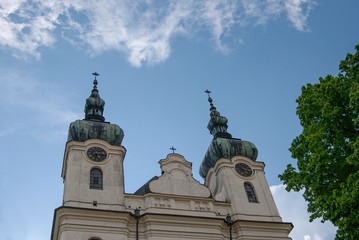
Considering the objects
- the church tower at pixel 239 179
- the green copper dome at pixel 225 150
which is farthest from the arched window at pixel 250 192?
the green copper dome at pixel 225 150

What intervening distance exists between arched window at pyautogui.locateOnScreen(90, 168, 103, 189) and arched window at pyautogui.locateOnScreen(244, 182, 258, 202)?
28.3 feet

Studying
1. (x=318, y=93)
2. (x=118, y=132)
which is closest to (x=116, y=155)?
(x=118, y=132)

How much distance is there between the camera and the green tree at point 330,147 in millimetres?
11930

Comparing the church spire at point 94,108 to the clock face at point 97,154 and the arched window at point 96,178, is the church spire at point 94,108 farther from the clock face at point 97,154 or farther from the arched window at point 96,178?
the arched window at point 96,178

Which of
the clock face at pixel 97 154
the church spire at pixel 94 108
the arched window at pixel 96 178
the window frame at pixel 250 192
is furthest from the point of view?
the church spire at pixel 94 108

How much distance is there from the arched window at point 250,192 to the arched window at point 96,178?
28.3 ft

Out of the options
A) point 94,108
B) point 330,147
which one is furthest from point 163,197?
point 330,147

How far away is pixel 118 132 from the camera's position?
86.6 ft

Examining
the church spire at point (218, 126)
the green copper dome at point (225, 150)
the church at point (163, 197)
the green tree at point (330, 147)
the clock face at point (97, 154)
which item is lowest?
the green tree at point (330, 147)

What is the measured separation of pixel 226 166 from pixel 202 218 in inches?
201

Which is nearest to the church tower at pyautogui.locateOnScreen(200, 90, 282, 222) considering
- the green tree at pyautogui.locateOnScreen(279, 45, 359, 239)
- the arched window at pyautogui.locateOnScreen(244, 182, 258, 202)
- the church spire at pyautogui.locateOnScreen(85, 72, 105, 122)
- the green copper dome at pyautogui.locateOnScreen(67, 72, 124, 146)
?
the arched window at pyautogui.locateOnScreen(244, 182, 258, 202)

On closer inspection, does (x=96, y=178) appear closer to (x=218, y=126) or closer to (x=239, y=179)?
(x=239, y=179)

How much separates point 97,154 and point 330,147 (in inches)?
589

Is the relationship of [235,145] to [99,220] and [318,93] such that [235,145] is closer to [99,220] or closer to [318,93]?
[99,220]
